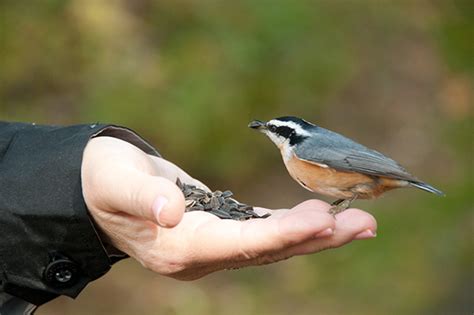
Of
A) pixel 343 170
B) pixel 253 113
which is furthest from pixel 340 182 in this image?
pixel 253 113

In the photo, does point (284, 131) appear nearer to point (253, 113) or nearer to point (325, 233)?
point (325, 233)

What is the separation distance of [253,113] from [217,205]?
318 cm

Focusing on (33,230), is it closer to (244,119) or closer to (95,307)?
(95,307)

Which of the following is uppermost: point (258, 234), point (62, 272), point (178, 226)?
point (258, 234)

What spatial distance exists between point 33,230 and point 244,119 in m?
3.52

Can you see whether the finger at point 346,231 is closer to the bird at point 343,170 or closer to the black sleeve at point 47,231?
the bird at point 343,170

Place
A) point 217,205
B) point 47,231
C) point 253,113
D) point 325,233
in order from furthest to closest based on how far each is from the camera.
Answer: point 253,113, point 217,205, point 47,231, point 325,233

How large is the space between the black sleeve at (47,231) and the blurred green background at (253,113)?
272 centimetres

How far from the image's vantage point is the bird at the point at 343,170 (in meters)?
3.05

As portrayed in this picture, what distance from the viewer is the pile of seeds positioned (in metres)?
2.94

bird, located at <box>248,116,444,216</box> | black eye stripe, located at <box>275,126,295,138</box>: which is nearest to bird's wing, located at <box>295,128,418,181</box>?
bird, located at <box>248,116,444,216</box>

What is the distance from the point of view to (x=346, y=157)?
310cm

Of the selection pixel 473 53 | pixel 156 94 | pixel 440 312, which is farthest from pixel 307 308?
pixel 473 53

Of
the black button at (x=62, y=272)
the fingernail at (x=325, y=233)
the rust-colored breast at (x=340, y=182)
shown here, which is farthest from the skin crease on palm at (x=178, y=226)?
the rust-colored breast at (x=340, y=182)
